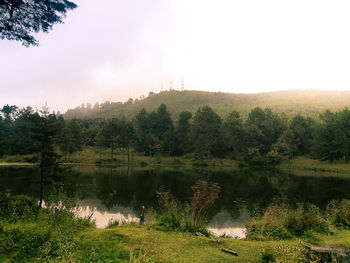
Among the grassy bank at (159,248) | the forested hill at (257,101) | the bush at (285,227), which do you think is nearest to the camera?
the grassy bank at (159,248)

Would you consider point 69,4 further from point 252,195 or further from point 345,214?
point 252,195

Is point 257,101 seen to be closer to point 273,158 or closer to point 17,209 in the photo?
point 273,158

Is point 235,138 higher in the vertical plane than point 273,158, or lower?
higher

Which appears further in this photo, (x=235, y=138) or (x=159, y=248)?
(x=235, y=138)

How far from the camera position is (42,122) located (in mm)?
20094

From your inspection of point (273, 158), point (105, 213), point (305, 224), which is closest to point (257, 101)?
point (273, 158)

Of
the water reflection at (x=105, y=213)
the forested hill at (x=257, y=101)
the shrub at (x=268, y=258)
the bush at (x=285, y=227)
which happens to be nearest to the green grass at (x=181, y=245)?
the shrub at (x=268, y=258)

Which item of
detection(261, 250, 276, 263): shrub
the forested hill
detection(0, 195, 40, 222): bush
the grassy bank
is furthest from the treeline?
detection(261, 250, 276, 263): shrub

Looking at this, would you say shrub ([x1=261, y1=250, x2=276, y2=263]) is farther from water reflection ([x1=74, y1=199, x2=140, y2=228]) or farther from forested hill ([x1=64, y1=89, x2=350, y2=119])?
forested hill ([x1=64, y1=89, x2=350, y2=119])

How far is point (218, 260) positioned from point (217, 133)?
77869 mm

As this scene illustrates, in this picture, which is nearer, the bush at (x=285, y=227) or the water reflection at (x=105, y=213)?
the bush at (x=285, y=227)

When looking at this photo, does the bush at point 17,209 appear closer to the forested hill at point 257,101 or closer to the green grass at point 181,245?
the green grass at point 181,245

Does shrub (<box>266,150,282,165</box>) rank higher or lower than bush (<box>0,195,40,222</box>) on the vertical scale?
lower

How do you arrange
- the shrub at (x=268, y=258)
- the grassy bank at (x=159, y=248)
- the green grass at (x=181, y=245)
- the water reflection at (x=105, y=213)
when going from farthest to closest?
the water reflection at (x=105, y=213)
the green grass at (x=181, y=245)
the shrub at (x=268, y=258)
the grassy bank at (x=159, y=248)
